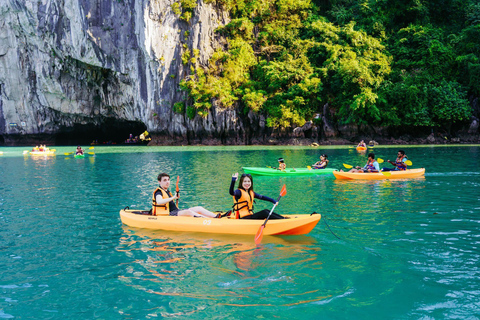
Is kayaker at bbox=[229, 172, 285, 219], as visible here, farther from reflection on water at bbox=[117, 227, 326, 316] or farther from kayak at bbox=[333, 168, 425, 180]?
kayak at bbox=[333, 168, 425, 180]

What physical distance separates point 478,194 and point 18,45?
2032 inches

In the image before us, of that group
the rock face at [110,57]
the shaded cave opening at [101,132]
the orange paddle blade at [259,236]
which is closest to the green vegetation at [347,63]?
the rock face at [110,57]

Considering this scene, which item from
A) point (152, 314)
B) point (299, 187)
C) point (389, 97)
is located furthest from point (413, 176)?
point (389, 97)

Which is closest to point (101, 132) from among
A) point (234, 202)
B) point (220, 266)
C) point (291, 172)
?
point (291, 172)

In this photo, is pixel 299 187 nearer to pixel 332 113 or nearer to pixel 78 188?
pixel 78 188

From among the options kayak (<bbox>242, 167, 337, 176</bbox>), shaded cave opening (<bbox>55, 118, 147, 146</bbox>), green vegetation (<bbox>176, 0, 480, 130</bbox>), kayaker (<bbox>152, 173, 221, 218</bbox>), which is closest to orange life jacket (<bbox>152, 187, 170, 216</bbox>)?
kayaker (<bbox>152, 173, 221, 218</bbox>)

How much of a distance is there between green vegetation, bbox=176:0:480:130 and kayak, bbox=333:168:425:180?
22.9 meters

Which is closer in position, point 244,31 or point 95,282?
point 95,282

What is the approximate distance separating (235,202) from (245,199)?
27 cm

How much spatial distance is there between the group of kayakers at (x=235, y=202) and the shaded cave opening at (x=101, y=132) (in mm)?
44471

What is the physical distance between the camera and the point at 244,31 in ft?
146

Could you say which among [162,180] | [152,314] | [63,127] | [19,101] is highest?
[19,101]

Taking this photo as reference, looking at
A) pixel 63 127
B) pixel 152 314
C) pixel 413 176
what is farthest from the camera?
pixel 63 127

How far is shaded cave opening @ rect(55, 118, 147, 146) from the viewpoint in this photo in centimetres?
5366
